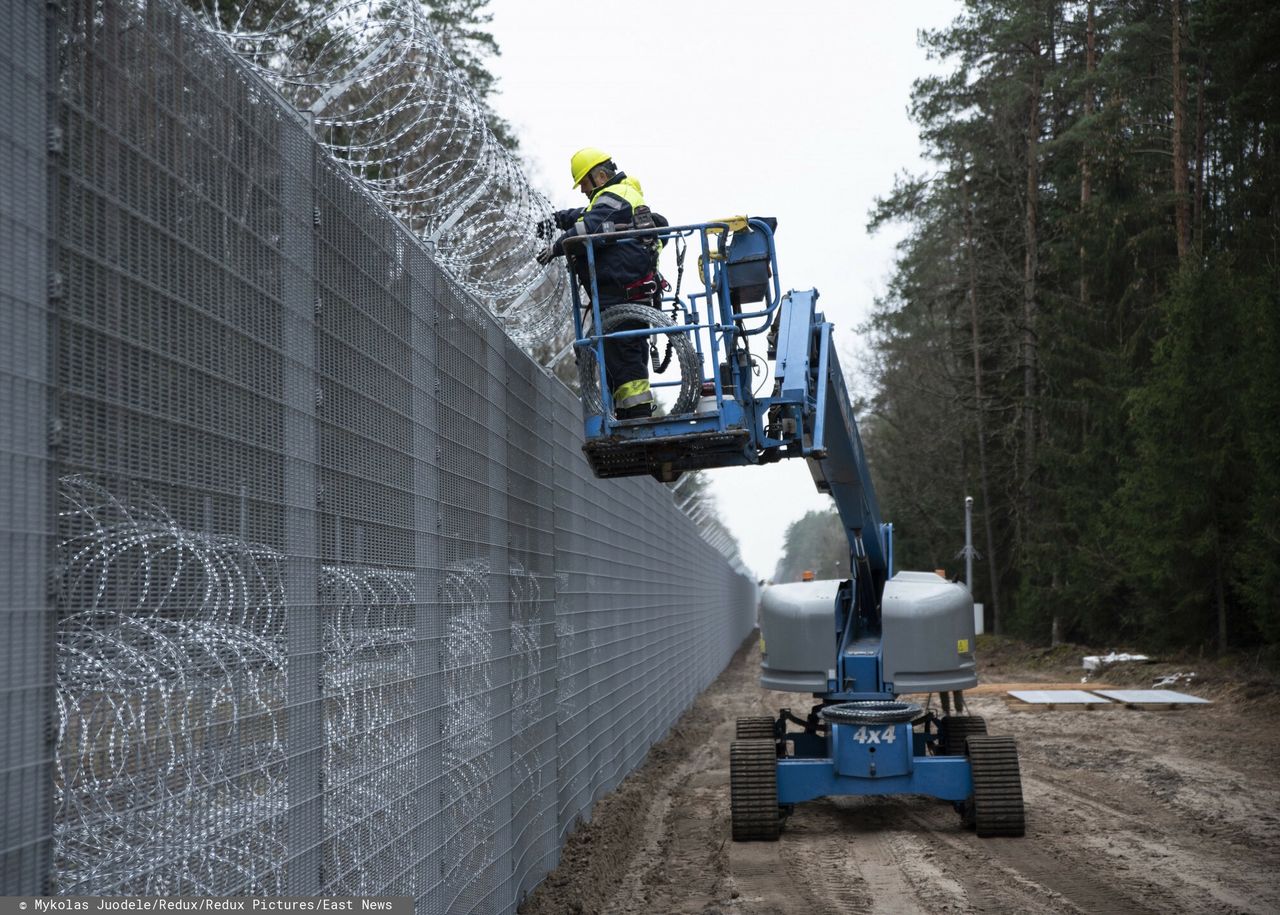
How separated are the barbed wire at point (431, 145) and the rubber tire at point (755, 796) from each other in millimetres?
3671

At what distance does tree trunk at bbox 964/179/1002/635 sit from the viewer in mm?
38000

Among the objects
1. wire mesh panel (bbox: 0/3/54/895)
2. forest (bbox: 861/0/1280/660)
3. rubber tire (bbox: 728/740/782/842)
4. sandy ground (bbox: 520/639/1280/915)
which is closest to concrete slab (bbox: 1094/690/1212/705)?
forest (bbox: 861/0/1280/660)

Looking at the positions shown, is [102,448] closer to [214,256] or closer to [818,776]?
[214,256]

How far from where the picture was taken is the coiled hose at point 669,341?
22.7ft

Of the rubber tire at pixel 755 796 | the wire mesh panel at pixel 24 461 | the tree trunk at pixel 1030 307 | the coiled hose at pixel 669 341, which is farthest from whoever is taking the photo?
the tree trunk at pixel 1030 307

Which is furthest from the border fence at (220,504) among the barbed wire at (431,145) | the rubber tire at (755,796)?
the rubber tire at (755,796)

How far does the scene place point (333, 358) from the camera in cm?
400

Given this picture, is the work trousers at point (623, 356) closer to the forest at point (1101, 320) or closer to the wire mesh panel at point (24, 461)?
the wire mesh panel at point (24, 461)

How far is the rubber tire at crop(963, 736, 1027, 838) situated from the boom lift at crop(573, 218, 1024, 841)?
0.03 feet

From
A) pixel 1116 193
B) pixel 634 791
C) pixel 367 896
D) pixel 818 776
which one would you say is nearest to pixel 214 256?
pixel 367 896

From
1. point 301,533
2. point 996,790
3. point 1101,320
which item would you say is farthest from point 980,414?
point 301,533

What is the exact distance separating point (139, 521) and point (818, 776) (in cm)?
786

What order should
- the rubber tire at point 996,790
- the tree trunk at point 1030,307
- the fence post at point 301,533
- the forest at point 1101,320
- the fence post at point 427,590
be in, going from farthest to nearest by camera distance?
the tree trunk at point 1030,307 < the forest at point 1101,320 < the rubber tire at point 996,790 < the fence post at point 427,590 < the fence post at point 301,533

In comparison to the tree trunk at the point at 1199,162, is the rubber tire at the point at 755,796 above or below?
below
